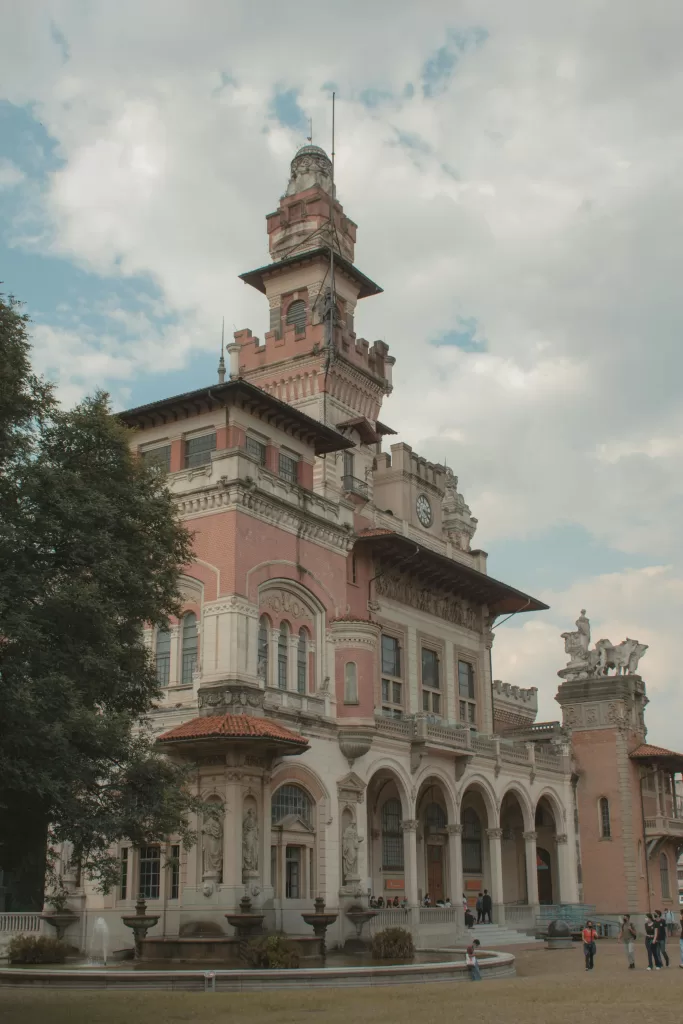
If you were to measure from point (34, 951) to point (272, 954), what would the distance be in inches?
288

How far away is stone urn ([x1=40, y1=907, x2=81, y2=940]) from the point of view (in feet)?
106

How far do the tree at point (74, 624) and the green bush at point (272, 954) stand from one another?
20.5 feet

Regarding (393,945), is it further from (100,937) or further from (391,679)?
(391,679)

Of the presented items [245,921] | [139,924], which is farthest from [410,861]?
[139,924]

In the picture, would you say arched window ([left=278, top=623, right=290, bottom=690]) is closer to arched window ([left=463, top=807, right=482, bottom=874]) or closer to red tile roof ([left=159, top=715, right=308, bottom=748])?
red tile roof ([left=159, top=715, right=308, bottom=748])

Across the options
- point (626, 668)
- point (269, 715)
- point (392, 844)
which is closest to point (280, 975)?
point (269, 715)

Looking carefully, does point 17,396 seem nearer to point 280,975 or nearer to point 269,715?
point 280,975

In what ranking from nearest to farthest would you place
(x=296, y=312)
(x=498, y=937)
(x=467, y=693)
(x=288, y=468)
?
1. (x=288, y=468)
2. (x=498, y=937)
3. (x=467, y=693)
4. (x=296, y=312)

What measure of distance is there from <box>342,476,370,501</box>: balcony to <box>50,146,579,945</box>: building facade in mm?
159

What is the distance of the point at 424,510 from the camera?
48969mm

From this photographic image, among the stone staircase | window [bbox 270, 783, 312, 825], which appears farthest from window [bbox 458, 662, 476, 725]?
window [bbox 270, 783, 312, 825]

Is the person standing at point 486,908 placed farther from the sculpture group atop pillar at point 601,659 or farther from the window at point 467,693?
the sculpture group atop pillar at point 601,659

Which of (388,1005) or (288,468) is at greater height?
(288,468)

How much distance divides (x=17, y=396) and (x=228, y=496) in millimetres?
14447
